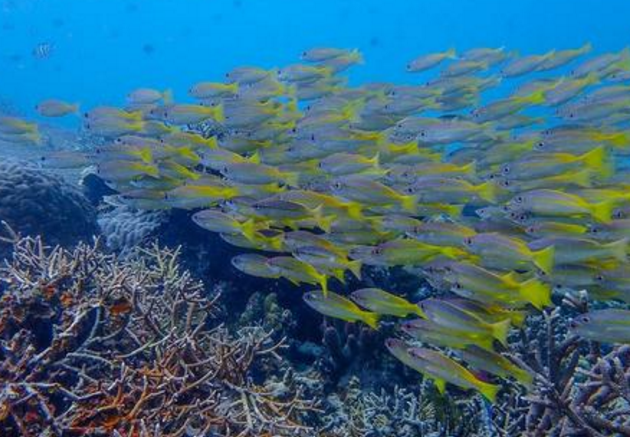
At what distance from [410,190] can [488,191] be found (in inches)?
30.7

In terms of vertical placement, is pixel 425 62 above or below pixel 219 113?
above

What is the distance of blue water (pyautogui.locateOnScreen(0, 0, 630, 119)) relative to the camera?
5413 inches

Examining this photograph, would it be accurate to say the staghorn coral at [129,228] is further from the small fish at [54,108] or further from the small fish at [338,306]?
the small fish at [338,306]

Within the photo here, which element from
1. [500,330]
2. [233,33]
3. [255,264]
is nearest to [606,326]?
[500,330]

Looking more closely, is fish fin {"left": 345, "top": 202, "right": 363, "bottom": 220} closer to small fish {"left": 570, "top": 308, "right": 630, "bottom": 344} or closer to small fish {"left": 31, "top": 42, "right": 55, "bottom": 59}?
small fish {"left": 570, "top": 308, "right": 630, "bottom": 344}

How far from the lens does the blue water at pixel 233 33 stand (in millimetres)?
137500

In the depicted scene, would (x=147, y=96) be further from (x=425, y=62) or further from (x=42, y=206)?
(x=425, y=62)

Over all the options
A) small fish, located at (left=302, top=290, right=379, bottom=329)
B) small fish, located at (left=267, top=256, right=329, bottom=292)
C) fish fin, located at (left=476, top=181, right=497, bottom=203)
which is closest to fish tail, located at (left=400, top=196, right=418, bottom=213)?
fish fin, located at (left=476, top=181, right=497, bottom=203)

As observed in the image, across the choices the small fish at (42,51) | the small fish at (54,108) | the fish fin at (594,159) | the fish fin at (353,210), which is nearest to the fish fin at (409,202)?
the fish fin at (353,210)

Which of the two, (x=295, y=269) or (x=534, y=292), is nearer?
(x=534, y=292)

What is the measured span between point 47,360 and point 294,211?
2.52m

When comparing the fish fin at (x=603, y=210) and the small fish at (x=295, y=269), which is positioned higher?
the fish fin at (x=603, y=210)

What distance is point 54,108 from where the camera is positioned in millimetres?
10055

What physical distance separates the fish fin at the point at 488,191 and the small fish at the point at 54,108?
7.11 m
